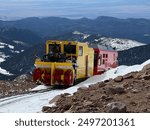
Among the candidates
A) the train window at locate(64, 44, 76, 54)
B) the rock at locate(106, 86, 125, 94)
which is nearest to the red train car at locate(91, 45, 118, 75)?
the train window at locate(64, 44, 76, 54)

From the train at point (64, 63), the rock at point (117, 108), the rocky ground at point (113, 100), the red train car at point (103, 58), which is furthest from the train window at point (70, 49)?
the rock at point (117, 108)

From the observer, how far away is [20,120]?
1284 cm

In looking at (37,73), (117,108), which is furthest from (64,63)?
(117,108)

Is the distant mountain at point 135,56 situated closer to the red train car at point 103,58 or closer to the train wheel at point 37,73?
the red train car at point 103,58

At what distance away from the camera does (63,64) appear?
1174 inches

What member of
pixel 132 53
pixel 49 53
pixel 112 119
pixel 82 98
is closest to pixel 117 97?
pixel 82 98

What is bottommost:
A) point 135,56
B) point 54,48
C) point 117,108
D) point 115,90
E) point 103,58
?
point 135,56

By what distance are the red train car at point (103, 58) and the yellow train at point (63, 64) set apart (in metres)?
3.22

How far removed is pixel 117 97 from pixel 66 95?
166 inches

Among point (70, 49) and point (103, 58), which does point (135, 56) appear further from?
point (70, 49)

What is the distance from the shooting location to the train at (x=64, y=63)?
2991cm

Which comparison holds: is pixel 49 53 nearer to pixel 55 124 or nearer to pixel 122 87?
pixel 122 87

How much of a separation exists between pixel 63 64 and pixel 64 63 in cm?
8

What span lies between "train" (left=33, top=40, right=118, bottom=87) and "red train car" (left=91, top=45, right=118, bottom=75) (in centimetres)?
137
